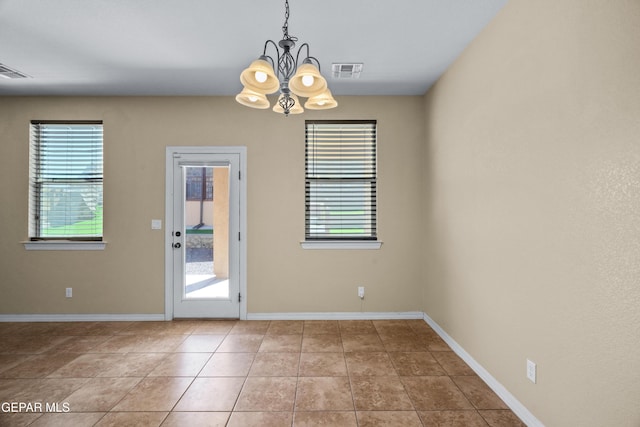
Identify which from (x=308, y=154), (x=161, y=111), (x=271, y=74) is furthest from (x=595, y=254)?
(x=161, y=111)

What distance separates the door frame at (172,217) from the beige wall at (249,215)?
6cm

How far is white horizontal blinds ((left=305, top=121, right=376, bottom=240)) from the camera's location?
398 cm

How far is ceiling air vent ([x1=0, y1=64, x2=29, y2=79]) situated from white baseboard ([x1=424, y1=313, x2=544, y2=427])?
5181 millimetres

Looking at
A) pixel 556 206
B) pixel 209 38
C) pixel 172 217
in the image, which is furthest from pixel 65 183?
pixel 556 206

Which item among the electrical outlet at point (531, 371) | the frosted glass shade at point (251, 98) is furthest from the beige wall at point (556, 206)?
the frosted glass shade at point (251, 98)

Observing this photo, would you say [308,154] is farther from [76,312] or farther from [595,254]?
[76,312]

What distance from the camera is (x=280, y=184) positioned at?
3.93 m

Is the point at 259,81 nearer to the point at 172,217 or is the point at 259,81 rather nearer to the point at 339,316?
the point at 172,217

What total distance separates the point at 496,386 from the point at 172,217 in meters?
3.70

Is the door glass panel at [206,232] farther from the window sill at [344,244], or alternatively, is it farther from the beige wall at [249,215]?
the window sill at [344,244]

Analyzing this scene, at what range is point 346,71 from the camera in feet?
10.8

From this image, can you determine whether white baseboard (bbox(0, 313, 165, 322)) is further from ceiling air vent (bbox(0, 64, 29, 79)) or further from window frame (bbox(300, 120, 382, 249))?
ceiling air vent (bbox(0, 64, 29, 79))

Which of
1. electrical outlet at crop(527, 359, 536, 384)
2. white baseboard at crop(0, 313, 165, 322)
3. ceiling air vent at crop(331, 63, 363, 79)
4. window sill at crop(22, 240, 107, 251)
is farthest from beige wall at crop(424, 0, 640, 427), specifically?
window sill at crop(22, 240, 107, 251)

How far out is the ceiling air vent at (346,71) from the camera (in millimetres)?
3166
